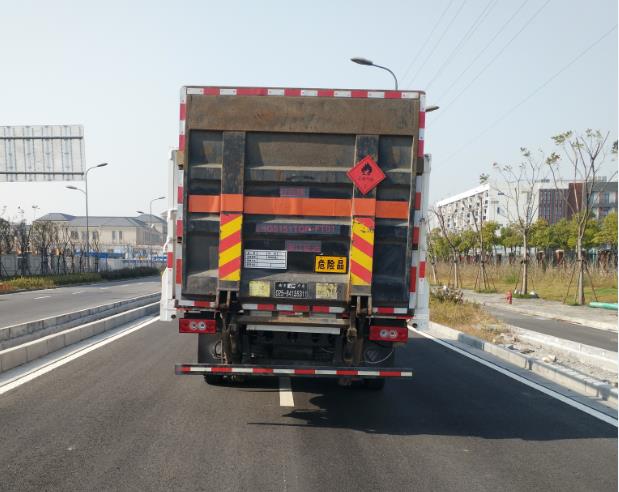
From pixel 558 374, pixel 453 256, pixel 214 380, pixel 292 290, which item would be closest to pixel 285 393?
pixel 214 380

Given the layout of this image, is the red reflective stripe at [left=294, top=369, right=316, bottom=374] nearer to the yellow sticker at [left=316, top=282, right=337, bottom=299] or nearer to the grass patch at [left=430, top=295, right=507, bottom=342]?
the yellow sticker at [left=316, top=282, right=337, bottom=299]

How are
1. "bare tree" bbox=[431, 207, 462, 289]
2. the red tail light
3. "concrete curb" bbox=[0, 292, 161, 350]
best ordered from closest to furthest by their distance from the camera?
the red tail light
"concrete curb" bbox=[0, 292, 161, 350]
"bare tree" bbox=[431, 207, 462, 289]

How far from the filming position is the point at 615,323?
18531mm

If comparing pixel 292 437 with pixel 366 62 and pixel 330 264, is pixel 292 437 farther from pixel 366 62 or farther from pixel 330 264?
pixel 366 62

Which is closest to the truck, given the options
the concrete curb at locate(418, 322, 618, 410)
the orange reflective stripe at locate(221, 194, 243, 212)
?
the orange reflective stripe at locate(221, 194, 243, 212)

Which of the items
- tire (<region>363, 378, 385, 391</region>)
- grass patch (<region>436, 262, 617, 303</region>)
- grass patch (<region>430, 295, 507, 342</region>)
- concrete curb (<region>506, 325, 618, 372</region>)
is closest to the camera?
tire (<region>363, 378, 385, 391</region>)

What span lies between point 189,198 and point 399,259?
2.24 metres

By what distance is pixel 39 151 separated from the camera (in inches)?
1118

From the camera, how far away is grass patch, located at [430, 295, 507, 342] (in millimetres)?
14357

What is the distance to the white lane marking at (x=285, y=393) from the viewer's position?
7109 millimetres

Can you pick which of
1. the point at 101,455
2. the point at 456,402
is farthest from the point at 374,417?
the point at 101,455

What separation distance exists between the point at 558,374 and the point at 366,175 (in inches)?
190

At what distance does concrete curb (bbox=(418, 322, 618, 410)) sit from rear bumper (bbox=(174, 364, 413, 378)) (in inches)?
40.9

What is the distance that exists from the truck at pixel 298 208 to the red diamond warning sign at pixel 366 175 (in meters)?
0.01
